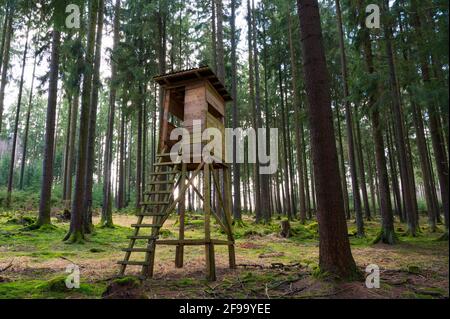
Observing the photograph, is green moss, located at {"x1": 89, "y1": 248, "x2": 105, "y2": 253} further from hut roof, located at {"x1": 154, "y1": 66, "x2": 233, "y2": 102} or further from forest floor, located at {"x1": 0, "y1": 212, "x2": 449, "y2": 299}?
hut roof, located at {"x1": 154, "y1": 66, "x2": 233, "y2": 102}

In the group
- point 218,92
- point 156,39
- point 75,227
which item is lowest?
point 75,227

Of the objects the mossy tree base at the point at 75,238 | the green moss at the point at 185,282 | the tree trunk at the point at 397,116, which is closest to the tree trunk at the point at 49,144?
the mossy tree base at the point at 75,238

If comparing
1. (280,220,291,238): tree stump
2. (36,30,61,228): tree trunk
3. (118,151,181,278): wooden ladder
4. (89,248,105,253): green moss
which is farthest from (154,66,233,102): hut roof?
(280,220,291,238): tree stump

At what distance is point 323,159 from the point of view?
6.00m

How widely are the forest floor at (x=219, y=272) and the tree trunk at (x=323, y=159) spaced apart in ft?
1.41

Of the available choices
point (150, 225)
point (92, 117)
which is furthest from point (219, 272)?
point (92, 117)

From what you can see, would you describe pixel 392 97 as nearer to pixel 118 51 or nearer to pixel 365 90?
pixel 365 90

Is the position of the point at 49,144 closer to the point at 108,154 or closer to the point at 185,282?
the point at 108,154

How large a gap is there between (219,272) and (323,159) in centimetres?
410

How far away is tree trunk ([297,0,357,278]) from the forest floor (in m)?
0.43

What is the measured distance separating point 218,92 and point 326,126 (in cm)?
459

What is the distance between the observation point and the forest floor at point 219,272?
212 inches
